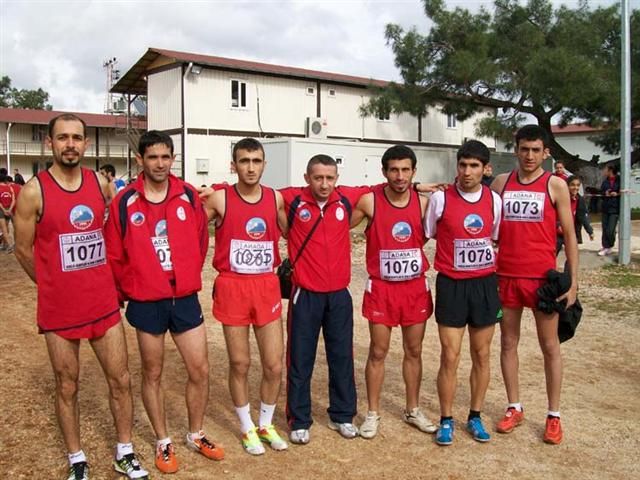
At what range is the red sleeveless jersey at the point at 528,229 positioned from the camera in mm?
4512

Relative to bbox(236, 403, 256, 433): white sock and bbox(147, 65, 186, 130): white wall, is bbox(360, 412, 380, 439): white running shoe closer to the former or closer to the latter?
bbox(236, 403, 256, 433): white sock

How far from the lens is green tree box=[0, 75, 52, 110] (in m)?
67.8

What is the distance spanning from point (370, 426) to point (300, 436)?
0.51 m

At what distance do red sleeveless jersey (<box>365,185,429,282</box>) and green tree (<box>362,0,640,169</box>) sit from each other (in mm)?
18875

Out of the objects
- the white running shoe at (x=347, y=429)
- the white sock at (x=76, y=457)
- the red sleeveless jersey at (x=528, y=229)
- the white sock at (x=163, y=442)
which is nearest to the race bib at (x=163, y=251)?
the white sock at (x=163, y=442)

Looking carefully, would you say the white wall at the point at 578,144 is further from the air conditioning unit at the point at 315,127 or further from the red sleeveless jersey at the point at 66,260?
the red sleeveless jersey at the point at 66,260

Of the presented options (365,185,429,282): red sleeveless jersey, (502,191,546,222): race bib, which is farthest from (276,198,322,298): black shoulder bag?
(502,191,546,222): race bib

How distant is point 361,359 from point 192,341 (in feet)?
9.25

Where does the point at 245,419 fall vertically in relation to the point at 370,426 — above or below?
above

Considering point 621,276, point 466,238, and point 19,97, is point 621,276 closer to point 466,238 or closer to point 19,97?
point 466,238

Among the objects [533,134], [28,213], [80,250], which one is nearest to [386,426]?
[533,134]

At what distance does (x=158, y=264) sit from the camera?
3916 millimetres

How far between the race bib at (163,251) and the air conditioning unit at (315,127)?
26898 millimetres

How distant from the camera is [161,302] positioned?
12.9 ft
